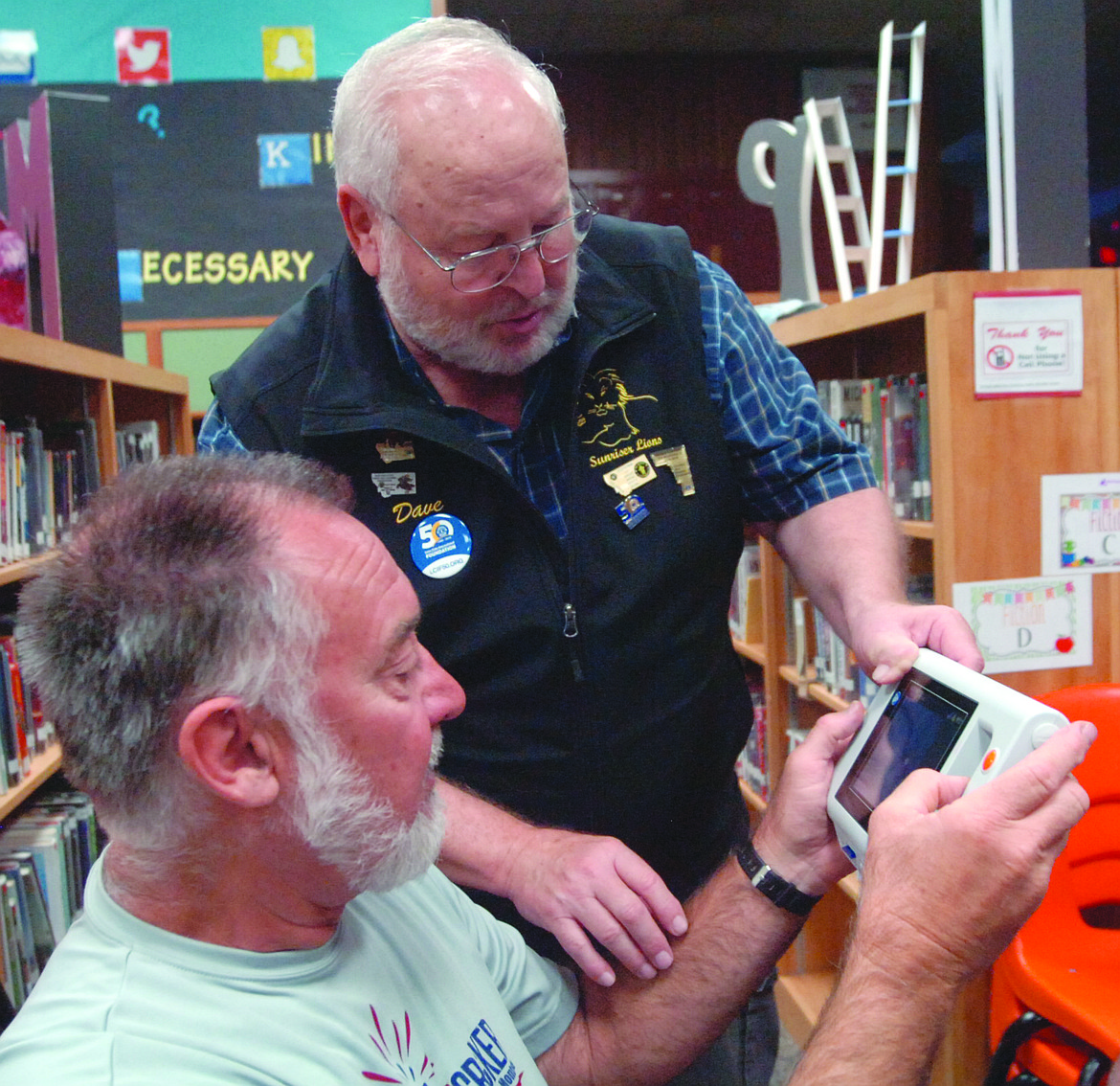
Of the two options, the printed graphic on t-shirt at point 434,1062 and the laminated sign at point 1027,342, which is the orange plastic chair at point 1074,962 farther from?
the printed graphic on t-shirt at point 434,1062

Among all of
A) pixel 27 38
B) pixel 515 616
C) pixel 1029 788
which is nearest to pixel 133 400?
pixel 27 38

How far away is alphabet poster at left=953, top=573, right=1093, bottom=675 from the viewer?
6.52 feet

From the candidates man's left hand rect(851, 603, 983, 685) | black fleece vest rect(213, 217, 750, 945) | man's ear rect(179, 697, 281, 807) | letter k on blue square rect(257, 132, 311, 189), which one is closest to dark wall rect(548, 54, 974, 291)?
letter k on blue square rect(257, 132, 311, 189)

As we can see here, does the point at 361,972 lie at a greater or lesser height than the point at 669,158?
lesser

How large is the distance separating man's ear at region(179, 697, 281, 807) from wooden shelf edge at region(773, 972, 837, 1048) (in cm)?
238

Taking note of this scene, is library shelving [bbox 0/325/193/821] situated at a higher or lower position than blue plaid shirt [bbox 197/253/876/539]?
higher

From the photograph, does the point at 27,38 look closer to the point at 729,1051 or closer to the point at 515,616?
the point at 515,616

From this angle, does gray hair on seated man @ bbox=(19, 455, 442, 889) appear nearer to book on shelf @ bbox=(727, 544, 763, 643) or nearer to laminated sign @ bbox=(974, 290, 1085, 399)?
laminated sign @ bbox=(974, 290, 1085, 399)

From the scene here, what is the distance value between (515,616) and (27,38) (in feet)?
13.5

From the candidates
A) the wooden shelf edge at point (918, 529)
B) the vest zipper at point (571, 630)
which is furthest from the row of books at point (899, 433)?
the vest zipper at point (571, 630)

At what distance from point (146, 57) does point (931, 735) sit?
4.43 metres

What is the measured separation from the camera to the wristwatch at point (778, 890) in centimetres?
119

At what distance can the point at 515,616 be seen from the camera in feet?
4.70

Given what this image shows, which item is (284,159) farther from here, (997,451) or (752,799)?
(997,451)
